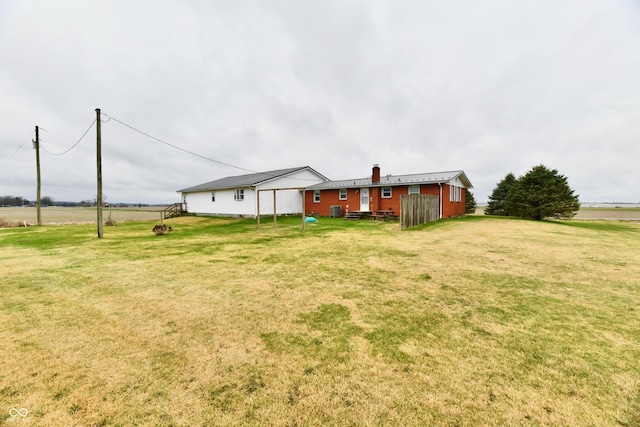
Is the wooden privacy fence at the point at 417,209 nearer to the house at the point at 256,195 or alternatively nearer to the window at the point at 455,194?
the window at the point at 455,194

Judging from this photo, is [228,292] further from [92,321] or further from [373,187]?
[373,187]

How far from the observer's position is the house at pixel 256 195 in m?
26.7

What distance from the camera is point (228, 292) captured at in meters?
5.74

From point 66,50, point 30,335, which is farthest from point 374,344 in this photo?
point 66,50

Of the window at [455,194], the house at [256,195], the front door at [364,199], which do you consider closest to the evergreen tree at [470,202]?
the window at [455,194]

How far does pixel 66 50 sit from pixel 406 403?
28.5 metres

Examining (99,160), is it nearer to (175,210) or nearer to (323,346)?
(323,346)

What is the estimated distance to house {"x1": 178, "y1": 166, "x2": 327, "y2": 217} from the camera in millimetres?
26672

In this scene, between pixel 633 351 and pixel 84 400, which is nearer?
pixel 84 400

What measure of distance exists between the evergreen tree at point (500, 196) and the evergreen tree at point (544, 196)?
10167 mm

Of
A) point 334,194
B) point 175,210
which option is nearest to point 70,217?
point 175,210

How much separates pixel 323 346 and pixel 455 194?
86.1 ft

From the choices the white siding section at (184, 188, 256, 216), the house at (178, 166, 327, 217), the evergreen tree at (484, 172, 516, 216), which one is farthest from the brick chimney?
the evergreen tree at (484, 172, 516, 216)

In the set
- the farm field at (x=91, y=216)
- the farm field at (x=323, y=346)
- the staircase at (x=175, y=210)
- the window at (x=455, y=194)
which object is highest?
the window at (x=455, y=194)
